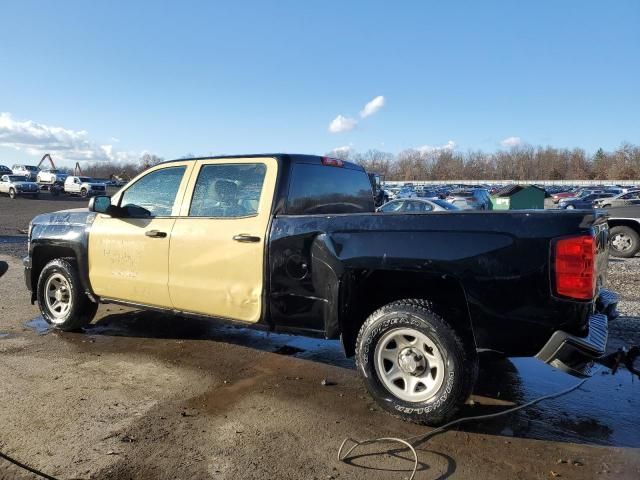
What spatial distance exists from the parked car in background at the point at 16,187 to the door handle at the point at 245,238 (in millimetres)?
43286

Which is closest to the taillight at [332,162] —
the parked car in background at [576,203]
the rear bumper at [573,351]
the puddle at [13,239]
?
the rear bumper at [573,351]

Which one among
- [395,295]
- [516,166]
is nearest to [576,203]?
[395,295]

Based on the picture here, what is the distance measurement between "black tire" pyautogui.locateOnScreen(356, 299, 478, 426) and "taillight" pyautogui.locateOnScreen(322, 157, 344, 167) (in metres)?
1.72

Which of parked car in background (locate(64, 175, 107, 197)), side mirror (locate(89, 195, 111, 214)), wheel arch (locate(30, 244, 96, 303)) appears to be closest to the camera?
side mirror (locate(89, 195, 111, 214))

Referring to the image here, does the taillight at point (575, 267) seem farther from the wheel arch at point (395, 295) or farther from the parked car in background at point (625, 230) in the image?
the parked car in background at point (625, 230)

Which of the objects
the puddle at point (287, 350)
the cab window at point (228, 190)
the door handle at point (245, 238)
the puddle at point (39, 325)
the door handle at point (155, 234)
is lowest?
the puddle at point (39, 325)

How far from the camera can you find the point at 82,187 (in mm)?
45375

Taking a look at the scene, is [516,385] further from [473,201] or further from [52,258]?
[473,201]

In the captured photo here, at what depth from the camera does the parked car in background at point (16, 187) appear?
41.0 meters

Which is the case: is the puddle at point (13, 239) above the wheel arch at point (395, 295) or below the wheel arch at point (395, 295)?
below

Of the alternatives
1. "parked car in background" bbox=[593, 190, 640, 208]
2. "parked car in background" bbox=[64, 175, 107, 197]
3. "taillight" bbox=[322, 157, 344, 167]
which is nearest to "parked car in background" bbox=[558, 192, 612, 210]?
"parked car in background" bbox=[593, 190, 640, 208]

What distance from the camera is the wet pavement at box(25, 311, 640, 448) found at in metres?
3.54

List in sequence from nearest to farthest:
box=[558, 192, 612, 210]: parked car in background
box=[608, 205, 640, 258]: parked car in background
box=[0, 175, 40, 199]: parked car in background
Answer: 1. box=[608, 205, 640, 258]: parked car in background
2. box=[558, 192, 612, 210]: parked car in background
3. box=[0, 175, 40, 199]: parked car in background

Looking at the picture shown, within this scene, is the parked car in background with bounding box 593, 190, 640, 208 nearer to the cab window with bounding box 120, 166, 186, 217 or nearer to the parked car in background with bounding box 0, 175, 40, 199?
the cab window with bounding box 120, 166, 186, 217
